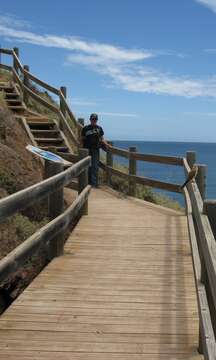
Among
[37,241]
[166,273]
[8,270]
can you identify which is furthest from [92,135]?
[8,270]

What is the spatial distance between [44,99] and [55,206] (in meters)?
14.0

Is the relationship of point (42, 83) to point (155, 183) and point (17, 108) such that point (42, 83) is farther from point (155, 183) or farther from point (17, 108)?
point (155, 183)

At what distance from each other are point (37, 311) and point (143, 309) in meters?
1.01

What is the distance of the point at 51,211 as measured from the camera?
726 cm

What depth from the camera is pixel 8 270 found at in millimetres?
4652

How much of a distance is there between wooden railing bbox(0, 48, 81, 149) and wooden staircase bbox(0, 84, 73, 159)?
0.88ft

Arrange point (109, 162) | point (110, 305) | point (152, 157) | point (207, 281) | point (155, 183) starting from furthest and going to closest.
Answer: point (109, 162) < point (152, 157) < point (155, 183) < point (110, 305) < point (207, 281)

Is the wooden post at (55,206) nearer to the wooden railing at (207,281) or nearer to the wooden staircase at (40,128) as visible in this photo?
the wooden railing at (207,281)

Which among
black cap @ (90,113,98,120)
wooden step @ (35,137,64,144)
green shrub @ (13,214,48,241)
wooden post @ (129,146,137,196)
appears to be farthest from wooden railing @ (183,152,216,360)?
wooden step @ (35,137,64,144)

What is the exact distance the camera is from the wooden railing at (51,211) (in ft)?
15.2

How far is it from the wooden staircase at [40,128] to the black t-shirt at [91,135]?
3.22 ft

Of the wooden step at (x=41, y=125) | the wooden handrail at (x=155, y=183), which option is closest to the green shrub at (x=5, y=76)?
the wooden step at (x=41, y=125)

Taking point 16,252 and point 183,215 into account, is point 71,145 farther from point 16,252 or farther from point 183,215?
point 16,252

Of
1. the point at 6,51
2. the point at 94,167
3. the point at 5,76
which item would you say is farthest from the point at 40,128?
the point at 5,76
